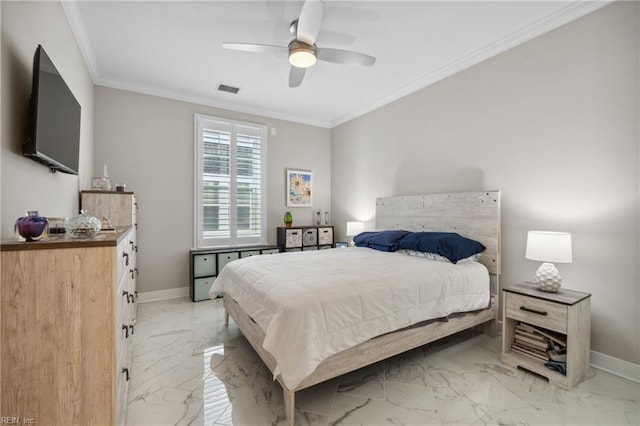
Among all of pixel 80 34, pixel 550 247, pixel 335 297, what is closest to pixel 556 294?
pixel 550 247

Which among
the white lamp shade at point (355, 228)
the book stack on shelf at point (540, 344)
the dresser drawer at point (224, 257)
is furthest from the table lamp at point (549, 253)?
the dresser drawer at point (224, 257)

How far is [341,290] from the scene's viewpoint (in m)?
1.89

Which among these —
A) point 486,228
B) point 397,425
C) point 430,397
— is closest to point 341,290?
point 397,425

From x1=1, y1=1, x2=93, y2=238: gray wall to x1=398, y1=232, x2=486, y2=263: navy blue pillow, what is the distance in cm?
305

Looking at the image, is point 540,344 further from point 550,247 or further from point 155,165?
point 155,165

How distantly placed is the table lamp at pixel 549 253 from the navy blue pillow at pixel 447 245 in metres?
0.52

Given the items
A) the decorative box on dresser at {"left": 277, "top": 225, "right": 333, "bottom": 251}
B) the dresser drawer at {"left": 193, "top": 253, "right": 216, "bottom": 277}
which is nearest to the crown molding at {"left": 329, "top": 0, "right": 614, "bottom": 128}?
the decorative box on dresser at {"left": 277, "top": 225, "right": 333, "bottom": 251}

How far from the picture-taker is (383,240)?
3.46 meters

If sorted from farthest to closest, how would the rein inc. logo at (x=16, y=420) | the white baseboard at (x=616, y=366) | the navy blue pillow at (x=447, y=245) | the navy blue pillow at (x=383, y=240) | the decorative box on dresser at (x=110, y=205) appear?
the navy blue pillow at (x=383, y=240), the decorative box on dresser at (x=110, y=205), the navy blue pillow at (x=447, y=245), the white baseboard at (x=616, y=366), the rein inc. logo at (x=16, y=420)

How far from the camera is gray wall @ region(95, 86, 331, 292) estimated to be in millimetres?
3760

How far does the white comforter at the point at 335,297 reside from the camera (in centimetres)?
167

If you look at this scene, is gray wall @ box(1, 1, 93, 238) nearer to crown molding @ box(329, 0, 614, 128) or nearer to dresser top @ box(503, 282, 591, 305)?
dresser top @ box(503, 282, 591, 305)

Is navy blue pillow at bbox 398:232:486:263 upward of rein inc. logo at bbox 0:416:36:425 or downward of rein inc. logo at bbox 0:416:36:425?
upward

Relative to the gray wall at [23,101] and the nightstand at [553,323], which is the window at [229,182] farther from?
the nightstand at [553,323]
